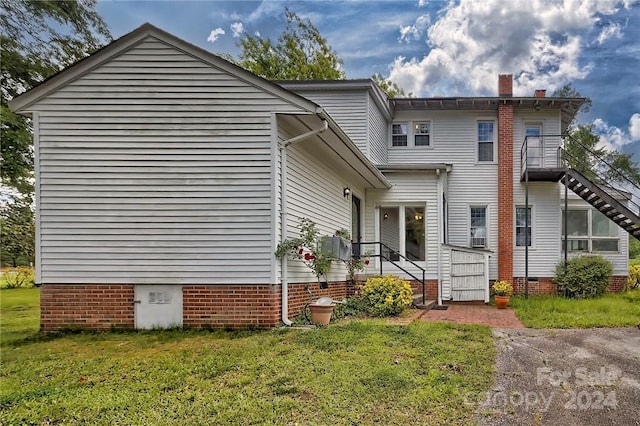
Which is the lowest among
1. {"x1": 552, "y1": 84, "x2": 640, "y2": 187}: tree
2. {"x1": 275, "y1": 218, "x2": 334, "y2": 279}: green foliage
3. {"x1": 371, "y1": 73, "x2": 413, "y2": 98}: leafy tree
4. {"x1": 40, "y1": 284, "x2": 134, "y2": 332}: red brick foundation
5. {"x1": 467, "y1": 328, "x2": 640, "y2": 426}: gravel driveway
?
{"x1": 467, "y1": 328, "x2": 640, "y2": 426}: gravel driveway

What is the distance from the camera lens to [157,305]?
653 centimetres

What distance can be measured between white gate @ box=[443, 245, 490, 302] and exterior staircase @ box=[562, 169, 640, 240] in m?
3.72

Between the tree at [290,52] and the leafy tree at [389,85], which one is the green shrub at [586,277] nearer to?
the leafy tree at [389,85]

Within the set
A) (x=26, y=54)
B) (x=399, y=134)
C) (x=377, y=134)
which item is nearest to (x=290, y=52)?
(x=399, y=134)

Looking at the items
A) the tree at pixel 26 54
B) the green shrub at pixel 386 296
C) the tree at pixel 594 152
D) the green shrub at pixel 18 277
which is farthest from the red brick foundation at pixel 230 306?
the tree at pixel 594 152

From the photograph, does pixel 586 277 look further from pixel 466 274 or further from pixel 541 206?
pixel 466 274

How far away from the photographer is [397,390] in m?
3.73

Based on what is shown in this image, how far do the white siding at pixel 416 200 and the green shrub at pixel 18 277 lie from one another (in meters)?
11.8

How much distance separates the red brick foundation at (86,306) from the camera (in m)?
6.46

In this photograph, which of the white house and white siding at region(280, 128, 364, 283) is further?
white siding at region(280, 128, 364, 283)

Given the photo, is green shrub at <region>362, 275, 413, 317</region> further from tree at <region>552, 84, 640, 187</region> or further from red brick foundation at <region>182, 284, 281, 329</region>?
tree at <region>552, 84, 640, 187</region>

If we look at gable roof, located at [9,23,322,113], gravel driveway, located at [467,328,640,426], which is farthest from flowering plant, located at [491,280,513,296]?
gable roof, located at [9,23,322,113]

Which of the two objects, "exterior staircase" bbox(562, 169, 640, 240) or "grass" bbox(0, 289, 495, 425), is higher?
"exterior staircase" bbox(562, 169, 640, 240)

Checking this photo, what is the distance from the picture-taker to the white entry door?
6.51m
